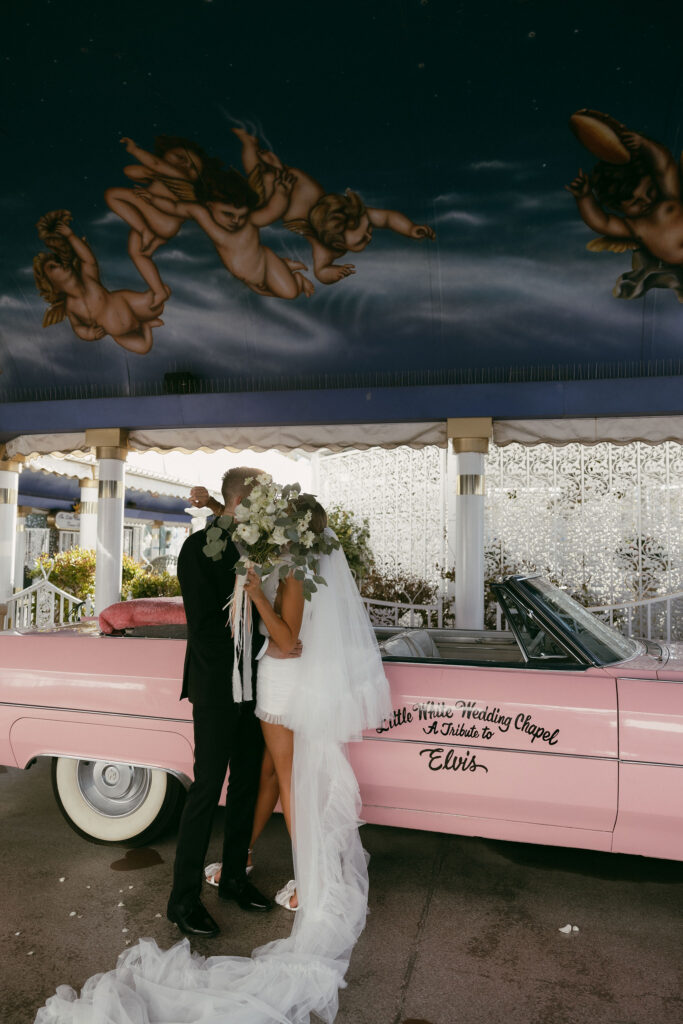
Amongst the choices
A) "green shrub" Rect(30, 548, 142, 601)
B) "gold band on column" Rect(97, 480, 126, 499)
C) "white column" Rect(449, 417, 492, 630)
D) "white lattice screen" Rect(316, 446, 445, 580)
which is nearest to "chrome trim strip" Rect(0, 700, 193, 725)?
"white column" Rect(449, 417, 492, 630)

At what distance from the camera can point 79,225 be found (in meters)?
7.54

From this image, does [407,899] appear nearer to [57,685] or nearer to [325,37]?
[57,685]

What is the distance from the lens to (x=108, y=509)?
846 centimetres

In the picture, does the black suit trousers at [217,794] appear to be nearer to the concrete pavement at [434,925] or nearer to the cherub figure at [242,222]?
the concrete pavement at [434,925]

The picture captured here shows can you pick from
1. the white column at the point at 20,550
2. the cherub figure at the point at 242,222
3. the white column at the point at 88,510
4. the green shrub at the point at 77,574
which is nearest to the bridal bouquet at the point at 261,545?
the cherub figure at the point at 242,222

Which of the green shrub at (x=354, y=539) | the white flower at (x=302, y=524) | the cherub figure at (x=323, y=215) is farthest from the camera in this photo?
the green shrub at (x=354, y=539)

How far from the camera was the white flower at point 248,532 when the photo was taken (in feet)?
9.14

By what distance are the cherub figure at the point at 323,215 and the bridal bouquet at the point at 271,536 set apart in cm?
482

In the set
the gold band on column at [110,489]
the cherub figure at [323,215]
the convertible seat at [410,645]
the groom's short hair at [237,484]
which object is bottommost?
the convertible seat at [410,645]

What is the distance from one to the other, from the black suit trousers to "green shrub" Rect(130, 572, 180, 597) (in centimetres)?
697

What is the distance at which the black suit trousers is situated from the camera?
2.77 m

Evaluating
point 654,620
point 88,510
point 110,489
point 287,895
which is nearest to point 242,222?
point 110,489

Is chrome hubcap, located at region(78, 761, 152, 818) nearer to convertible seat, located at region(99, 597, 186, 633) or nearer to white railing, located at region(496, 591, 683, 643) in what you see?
convertible seat, located at region(99, 597, 186, 633)

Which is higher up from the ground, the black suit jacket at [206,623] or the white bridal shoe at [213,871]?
the black suit jacket at [206,623]
